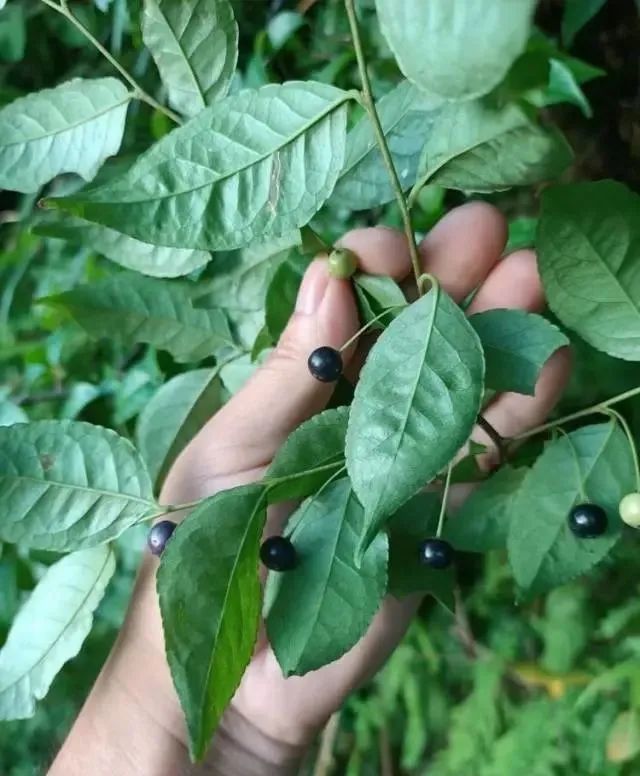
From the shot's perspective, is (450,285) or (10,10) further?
(10,10)

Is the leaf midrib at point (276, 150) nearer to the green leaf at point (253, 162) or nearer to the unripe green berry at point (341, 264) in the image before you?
the green leaf at point (253, 162)

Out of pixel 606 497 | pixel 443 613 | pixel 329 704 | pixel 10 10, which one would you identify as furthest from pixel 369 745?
pixel 10 10

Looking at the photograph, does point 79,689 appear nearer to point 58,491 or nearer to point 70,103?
point 58,491

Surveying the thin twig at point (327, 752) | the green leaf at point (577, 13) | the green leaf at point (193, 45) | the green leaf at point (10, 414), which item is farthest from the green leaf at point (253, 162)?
Answer: the thin twig at point (327, 752)

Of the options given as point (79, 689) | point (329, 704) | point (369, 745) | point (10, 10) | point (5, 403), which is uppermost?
point (10, 10)

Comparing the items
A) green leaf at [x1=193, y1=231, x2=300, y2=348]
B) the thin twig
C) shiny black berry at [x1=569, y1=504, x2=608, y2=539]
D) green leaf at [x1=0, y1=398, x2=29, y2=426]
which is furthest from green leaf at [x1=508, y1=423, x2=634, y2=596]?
the thin twig
